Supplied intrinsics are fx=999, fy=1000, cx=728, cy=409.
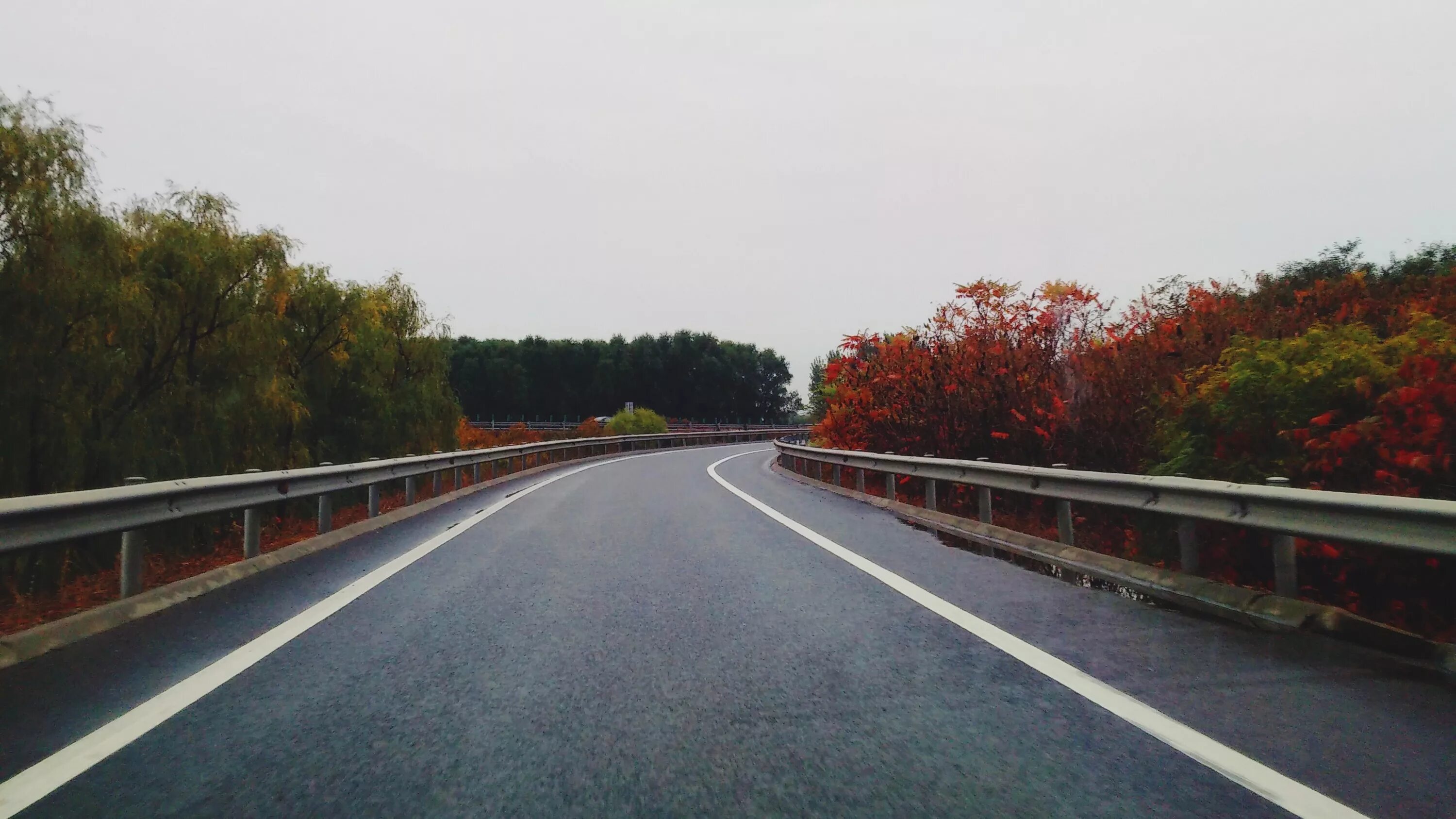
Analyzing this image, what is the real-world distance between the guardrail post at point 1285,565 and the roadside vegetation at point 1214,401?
1.52 metres

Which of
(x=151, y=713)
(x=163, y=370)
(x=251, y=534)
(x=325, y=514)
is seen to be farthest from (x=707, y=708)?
(x=163, y=370)

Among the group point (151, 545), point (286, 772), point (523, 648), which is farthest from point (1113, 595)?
point (151, 545)

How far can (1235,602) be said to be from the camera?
20.0 ft

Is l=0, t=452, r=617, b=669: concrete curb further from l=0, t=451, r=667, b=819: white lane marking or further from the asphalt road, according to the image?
l=0, t=451, r=667, b=819: white lane marking

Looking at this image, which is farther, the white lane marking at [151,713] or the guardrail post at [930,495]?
the guardrail post at [930,495]

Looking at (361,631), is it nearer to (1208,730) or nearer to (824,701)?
(824,701)

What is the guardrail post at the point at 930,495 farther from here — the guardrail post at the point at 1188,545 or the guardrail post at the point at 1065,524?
the guardrail post at the point at 1188,545

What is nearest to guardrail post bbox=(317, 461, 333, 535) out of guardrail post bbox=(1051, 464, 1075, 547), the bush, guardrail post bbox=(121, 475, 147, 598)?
guardrail post bbox=(121, 475, 147, 598)

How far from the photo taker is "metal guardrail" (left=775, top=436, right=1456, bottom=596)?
4.83m

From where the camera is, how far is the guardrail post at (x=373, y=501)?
12.3m

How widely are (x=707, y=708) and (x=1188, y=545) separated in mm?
4089

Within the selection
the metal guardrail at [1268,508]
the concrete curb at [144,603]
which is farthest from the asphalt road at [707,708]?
the metal guardrail at [1268,508]

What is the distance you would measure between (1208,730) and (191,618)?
19.0ft

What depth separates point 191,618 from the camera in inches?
248
